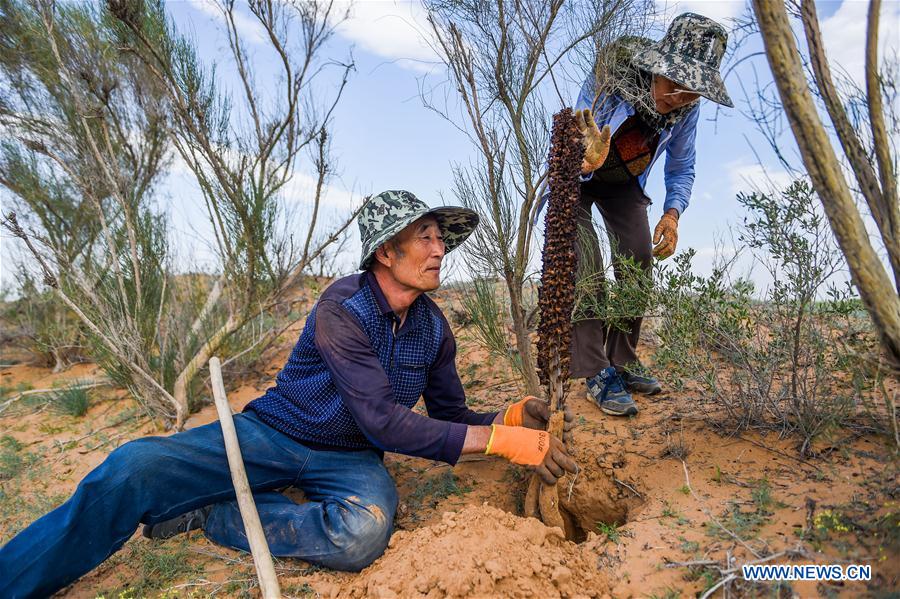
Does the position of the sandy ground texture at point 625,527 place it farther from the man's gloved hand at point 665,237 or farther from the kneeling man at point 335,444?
the man's gloved hand at point 665,237

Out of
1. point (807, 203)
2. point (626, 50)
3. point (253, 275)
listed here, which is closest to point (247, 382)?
point (253, 275)

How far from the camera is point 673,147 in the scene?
12.4 feet

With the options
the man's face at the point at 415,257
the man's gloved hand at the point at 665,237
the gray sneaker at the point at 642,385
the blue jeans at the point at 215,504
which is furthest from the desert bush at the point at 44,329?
the man's gloved hand at the point at 665,237

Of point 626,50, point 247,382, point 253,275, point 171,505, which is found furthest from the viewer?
point 247,382

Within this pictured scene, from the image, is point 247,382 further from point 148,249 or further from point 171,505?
point 171,505

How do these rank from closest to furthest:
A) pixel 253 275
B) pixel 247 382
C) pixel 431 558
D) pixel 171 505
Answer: pixel 431 558
pixel 171 505
pixel 253 275
pixel 247 382

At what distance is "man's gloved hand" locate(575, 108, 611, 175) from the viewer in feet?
9.41

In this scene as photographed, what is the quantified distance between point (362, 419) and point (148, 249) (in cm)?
400

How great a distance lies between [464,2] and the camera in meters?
A: 3.63

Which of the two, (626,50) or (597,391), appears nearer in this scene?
(626,50)

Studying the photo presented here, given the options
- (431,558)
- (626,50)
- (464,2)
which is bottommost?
(431,558)

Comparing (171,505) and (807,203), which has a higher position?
(807,203)

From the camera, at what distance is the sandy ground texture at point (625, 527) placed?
2.17 m
